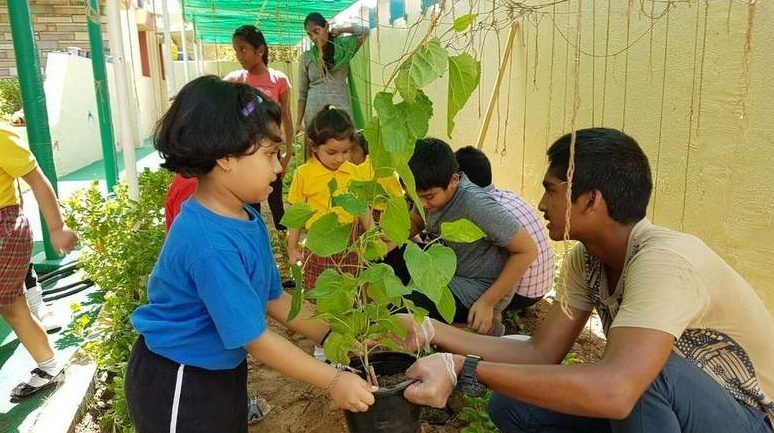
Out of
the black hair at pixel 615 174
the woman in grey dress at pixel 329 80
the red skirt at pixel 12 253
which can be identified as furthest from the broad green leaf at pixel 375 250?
the woman in grey dress at pixel 329 80

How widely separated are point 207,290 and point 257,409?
45.2 inches

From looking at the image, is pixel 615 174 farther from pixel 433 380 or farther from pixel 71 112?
pixel 71 112

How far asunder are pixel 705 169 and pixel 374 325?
219cm

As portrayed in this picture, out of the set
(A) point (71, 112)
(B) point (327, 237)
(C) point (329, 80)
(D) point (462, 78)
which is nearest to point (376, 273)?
(B) point (327, 237)

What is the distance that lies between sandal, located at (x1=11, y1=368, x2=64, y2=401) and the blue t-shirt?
1355mm

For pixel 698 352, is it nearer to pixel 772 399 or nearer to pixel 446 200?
pixel 772 399

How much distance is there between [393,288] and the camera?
141 centimetres

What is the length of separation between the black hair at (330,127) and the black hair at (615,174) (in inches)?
63.5

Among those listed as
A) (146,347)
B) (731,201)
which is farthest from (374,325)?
(731,201)

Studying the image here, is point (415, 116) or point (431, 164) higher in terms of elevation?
point (415, 116)

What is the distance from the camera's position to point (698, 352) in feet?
5.16

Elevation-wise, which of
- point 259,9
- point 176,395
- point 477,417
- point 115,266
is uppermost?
point 259,9

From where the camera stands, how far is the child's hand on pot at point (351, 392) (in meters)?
1.47

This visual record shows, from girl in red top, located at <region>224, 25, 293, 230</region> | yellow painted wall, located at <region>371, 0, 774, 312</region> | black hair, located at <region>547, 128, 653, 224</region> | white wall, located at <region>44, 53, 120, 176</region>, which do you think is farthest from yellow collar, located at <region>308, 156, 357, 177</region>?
white wall, located at <region>44, 53, 120, 176</region>
